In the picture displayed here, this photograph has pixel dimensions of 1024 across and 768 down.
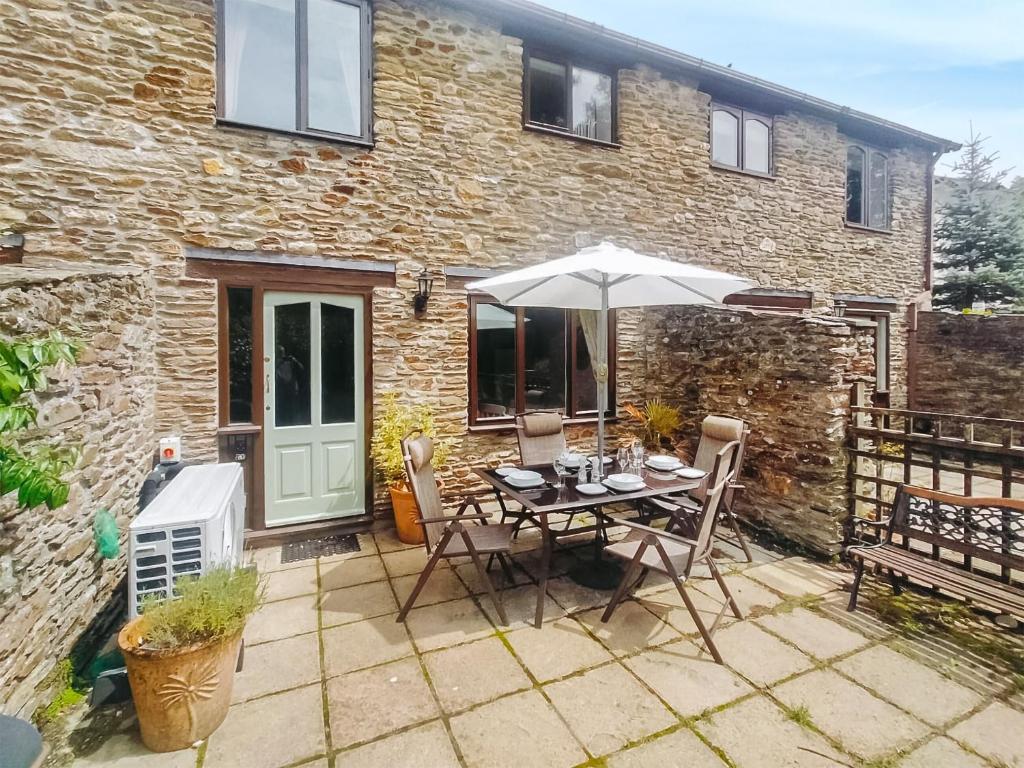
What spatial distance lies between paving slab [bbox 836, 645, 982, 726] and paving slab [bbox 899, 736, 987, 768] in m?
0.15

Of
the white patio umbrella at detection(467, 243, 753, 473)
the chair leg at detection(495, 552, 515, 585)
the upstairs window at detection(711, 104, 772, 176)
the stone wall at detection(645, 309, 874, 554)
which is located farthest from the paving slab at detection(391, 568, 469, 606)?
the upstairs window at detection(711, 104, 772, 176)

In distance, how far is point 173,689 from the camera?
2.23 m

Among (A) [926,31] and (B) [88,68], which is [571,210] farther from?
(A) [926,31]

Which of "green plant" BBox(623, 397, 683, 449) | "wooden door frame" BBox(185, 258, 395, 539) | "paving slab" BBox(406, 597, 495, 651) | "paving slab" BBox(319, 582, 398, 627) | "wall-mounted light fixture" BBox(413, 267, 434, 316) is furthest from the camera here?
"green plant" BBox(623, 397, 683, 449)

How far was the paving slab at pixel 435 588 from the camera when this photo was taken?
364 centimetres

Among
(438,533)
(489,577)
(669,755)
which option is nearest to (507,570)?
(489,577)

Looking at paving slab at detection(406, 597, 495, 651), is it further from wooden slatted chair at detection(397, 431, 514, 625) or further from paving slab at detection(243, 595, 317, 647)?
paving slab at detection(243, 595, 317, 647)

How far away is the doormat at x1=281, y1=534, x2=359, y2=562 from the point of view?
453 centimetres

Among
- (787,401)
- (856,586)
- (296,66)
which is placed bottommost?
(856,586)

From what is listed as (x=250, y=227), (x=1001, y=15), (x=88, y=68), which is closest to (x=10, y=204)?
(x=88, y=68)

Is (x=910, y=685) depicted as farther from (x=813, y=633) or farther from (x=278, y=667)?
(x=278, y=667)

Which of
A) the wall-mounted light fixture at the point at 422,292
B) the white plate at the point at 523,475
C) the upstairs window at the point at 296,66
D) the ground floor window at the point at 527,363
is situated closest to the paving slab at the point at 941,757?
the white plate at the point at 523,475

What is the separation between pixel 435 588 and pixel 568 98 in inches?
240

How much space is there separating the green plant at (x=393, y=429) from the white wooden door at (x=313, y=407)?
0.77ft
